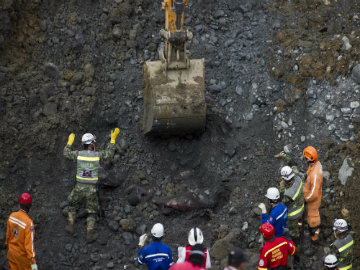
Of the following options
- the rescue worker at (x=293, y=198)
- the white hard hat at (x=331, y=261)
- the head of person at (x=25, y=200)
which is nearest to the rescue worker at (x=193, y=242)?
the white hard hat at (x=331, y=261)

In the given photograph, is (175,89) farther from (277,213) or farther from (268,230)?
(268,230)

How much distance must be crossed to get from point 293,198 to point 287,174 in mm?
378

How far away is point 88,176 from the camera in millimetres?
10070

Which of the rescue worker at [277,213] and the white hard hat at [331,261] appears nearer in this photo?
the white hard hat at [331,261]

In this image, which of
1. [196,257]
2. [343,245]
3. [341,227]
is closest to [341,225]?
[341,227]

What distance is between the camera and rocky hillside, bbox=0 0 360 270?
10539mm

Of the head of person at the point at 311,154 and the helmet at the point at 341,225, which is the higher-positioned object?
the head of person at the point at 311,154

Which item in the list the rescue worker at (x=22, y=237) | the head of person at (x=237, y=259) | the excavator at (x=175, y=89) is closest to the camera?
the head of person at (x=237, y=259)

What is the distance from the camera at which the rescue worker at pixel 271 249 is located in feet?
26.6

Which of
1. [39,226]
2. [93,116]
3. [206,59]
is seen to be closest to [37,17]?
[93,116]

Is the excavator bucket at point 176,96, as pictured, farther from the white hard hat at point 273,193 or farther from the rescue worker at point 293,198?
the white hard hat at point 273,193

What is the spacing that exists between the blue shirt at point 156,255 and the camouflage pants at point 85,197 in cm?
247

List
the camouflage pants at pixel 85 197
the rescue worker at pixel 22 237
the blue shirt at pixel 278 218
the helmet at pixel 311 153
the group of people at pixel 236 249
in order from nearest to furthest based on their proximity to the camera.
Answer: the group of people at pixel 236 249 < the rescue worker at pixel 22 237 < the blue shirt at pixel 278 218 < the helmet at pixel 311 153 < the camouflage pants at pixel 85 197

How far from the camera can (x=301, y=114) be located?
11.7 meters
